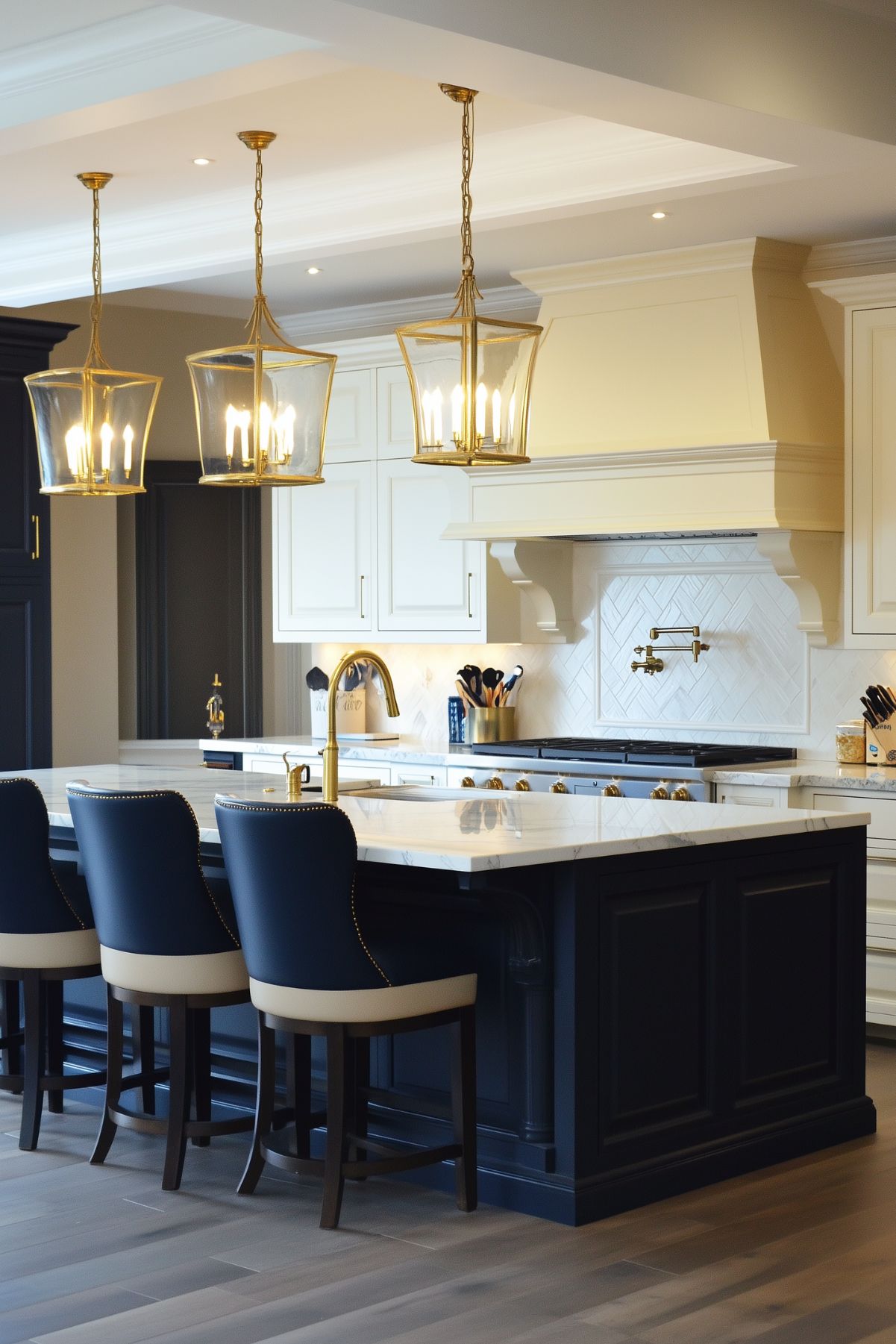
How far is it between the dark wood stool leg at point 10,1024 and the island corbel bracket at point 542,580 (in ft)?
8.64

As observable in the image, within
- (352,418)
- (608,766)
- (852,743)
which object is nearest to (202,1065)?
(608,766)

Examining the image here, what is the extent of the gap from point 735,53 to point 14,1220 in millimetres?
3121

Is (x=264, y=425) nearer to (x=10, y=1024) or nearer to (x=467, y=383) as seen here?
(x=467, y=383)

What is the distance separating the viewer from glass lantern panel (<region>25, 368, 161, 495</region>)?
467 cm

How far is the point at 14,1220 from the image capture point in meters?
3.66

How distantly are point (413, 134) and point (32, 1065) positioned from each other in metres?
2.91

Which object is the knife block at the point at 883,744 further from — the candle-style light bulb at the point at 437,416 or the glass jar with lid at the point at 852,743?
the candle-style light bulb at the point at 437,416

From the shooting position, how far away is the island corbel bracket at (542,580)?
6.53m

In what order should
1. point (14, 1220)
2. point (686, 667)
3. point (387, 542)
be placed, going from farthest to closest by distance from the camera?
1. point (387, 542)
2. point (686, 667)
3. point (14, 1220)

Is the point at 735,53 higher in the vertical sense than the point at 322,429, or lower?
higher

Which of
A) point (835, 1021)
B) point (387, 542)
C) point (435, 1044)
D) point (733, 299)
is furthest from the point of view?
point (387, 542)

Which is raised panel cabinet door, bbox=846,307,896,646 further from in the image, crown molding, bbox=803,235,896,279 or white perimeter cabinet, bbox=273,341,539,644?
white perimeter cabinet, bbox=273,341,539,644

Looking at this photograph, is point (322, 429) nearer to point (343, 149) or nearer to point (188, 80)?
point (188, 80)

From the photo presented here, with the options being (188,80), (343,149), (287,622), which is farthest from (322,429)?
(287,622)
